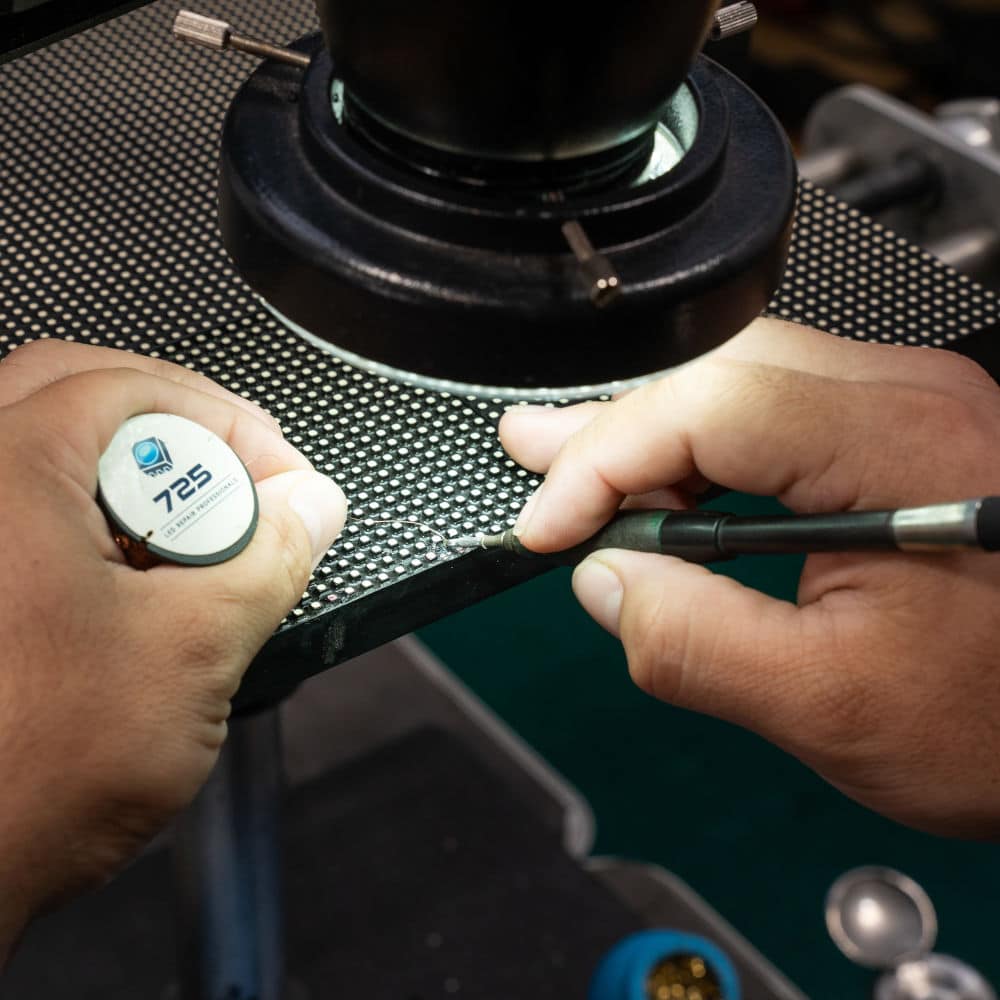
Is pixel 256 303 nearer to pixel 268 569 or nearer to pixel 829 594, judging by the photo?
pixel 268 569

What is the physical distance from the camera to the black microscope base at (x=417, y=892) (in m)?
1.26

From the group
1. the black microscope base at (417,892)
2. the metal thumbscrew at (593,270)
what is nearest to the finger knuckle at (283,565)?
the metal thumbscrew at (593,270)

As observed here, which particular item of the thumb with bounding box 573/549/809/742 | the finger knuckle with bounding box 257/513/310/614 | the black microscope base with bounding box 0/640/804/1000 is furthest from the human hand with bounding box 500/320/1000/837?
the black microscope base with bounding box 0/640/804/1000

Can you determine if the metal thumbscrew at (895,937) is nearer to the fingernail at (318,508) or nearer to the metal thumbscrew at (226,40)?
the fingernail at (318,508)

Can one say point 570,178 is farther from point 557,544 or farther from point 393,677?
point 393,677

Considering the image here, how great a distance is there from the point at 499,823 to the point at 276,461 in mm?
859

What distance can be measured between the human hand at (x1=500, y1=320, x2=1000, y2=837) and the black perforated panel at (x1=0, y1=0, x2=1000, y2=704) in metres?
0.06

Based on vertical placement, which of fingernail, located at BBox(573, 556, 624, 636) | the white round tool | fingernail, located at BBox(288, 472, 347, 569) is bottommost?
fingernail, located at BBox(573, 556, 624, 636)

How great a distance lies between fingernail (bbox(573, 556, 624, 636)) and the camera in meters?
0.63

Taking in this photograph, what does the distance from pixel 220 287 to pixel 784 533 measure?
345 millimetres

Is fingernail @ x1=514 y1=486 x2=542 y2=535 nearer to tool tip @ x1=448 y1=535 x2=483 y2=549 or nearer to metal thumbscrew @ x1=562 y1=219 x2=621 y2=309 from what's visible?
tool tip @ x1=448 y1=535 x2=483 y2=549

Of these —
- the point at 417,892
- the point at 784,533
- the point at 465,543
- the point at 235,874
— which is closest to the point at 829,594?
the point at 784,533

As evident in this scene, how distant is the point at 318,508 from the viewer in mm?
596

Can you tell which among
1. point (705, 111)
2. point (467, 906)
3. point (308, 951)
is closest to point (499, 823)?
point (467, 906)
